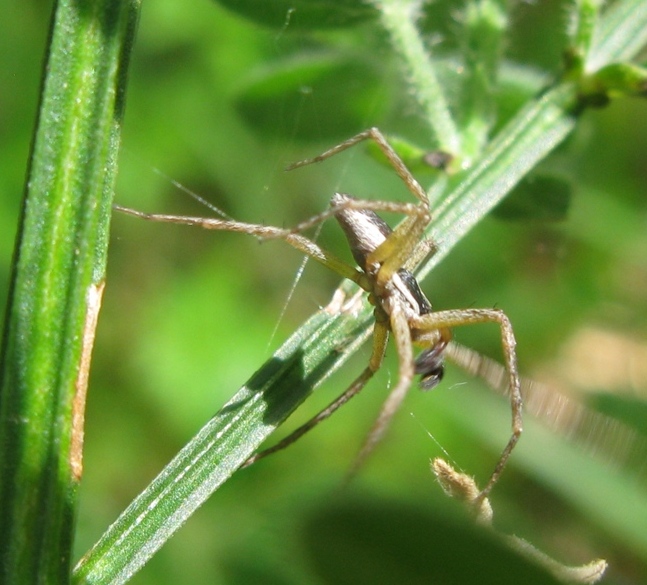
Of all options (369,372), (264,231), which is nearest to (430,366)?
(369,372)

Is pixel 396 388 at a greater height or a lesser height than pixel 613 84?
lesser

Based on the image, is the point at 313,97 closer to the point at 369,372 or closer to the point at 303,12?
the point at 303,12

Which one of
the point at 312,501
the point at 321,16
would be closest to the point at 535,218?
the point at 321,16

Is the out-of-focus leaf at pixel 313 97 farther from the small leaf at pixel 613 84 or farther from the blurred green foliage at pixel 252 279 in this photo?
the small leaf at pixel 613 84

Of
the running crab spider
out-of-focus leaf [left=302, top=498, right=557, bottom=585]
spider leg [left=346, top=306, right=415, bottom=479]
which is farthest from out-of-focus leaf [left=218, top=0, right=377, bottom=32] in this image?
out-of-focus leaf [left=302, top=498, right=557, bottom=585]

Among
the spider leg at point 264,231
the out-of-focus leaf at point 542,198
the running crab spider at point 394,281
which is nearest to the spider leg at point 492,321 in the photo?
the running crab spider at point 394,281

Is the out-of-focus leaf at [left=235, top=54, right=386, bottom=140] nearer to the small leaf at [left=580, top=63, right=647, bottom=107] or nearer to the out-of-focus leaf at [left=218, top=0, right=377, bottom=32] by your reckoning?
the out-of-focus leaf at [left=218, top=0, right=377, bottom=32]

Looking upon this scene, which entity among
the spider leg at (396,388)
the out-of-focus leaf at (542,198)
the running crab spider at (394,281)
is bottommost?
the spider leg at (396,388)
